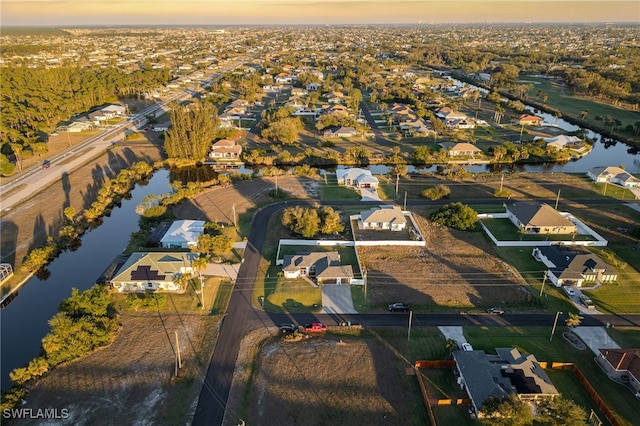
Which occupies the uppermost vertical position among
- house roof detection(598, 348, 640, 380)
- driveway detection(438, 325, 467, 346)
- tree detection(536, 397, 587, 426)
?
tree detection(536, 397, 587, 426)

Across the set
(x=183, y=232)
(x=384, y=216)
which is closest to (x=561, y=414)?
(x=384, y=216)

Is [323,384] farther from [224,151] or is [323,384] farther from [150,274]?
[224,151]

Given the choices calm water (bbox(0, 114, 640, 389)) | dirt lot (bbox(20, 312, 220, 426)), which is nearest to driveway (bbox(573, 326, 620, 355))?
dirt lot (bbox(20, 312, 220, 426))

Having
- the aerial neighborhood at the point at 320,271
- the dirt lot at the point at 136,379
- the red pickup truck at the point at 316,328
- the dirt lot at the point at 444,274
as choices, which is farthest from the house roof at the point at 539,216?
the dirt lot at the point at 136,379

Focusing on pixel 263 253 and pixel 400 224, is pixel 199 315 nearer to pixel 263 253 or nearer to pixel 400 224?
pixel 263 253

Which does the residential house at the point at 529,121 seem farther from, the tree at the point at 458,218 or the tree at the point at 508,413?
the tree at the point at 508,413

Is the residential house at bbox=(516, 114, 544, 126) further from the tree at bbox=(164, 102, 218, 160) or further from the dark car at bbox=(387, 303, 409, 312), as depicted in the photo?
the dark car at bbox=(387, 303, 409, 312)

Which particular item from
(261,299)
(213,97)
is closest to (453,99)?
(213,97)
